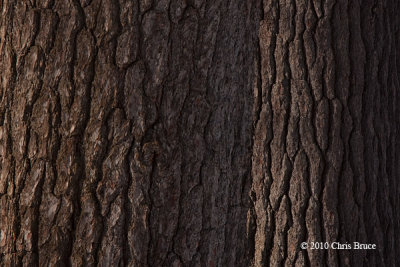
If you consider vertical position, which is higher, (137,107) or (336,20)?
(336,20)

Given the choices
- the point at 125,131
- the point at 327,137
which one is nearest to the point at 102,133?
the point at 125,131

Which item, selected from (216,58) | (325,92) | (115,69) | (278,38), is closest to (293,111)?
(325,92)

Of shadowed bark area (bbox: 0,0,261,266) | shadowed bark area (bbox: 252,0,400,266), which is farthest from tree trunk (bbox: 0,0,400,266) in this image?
shadowed bark area (bbox: 252,0,400,266)

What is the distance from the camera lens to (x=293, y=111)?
11.1ft

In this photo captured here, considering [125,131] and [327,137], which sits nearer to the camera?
[125,131]

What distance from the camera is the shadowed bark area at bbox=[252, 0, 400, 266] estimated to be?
3.32 metres

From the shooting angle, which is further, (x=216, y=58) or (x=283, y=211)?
(x=283, y=211)

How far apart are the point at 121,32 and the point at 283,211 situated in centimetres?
206

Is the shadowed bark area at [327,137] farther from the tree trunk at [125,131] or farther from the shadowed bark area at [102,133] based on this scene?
the shadowed bark area at [102,133]

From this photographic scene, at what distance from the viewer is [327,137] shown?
3.32 meters

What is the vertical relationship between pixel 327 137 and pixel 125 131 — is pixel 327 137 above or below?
above

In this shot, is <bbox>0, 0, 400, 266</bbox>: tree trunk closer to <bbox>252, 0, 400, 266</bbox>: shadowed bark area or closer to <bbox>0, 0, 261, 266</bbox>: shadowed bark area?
<bbox>0, 0, 261, 266</bbox>: shadowed bark area

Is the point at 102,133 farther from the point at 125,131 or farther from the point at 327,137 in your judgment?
the point at 327,137

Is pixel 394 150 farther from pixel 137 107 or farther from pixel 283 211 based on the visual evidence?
pixel 137 107
